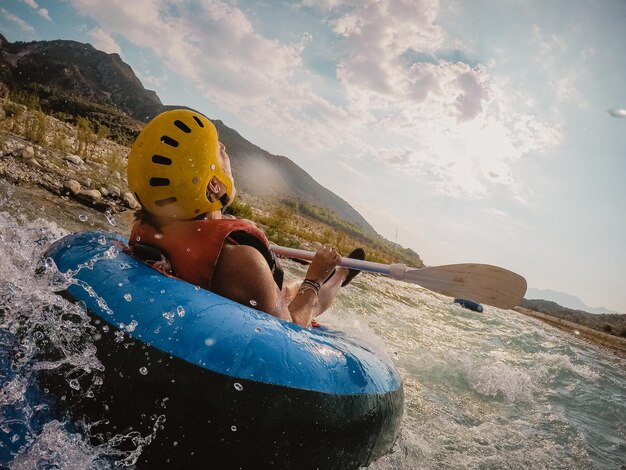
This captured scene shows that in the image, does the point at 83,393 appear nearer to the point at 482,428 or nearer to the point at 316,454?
the point at 316,454

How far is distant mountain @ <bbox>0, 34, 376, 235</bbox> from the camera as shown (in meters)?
40.4

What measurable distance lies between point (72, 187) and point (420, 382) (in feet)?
25.0

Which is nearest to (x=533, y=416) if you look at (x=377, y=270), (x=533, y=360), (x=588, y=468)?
(x=588, y=468)

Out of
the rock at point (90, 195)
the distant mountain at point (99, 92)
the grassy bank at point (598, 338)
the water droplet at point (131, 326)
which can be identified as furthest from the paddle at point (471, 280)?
the distant mountain at point (99, 92)

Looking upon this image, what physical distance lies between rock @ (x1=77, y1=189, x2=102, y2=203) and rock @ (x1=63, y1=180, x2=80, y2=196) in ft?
0.25

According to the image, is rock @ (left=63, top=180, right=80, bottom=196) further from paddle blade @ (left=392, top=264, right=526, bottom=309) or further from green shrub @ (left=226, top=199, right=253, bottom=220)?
paddle blade @ (left=392, top=264, right=526, bottom=309)

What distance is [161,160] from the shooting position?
2.10 m

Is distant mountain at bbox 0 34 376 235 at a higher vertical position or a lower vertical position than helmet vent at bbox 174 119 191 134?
higher

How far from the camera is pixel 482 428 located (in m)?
3.82

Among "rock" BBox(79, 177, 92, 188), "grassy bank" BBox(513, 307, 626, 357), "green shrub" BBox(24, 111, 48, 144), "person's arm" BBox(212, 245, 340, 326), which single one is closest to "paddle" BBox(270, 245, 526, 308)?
"person's arm" BBox(212, 245, 340, 326)

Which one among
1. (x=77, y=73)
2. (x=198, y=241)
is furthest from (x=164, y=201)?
(x=77, y=73)

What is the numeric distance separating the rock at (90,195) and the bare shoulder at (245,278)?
6955mm

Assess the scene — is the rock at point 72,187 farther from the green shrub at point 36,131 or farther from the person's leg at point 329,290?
the person's leg at point 329,290

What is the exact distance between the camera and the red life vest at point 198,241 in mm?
2092
